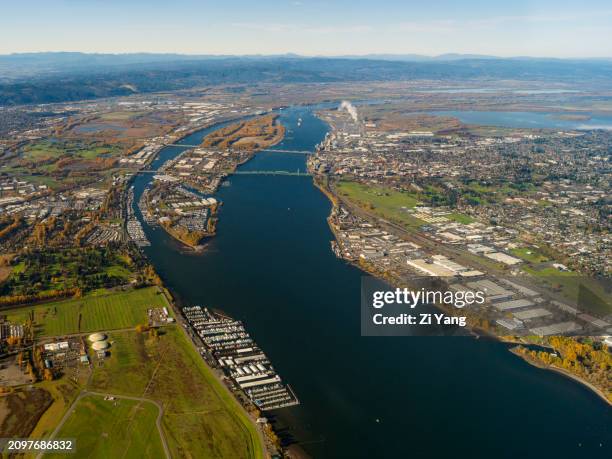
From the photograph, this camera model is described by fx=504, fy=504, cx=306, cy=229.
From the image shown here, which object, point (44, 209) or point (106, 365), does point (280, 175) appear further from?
point (106, 365)

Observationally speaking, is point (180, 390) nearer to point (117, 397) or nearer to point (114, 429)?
point (117, 397)

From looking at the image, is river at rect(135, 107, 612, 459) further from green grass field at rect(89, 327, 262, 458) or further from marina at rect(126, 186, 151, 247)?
green grass field at rect(89, 327, 262, 458)

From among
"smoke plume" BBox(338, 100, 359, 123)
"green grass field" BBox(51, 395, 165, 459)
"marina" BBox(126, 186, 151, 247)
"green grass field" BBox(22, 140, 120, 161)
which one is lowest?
"green grass field" BBox(51, 395, 165, 459)

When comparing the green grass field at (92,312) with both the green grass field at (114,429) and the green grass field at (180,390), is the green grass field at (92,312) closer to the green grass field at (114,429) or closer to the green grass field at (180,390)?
the green grass field at (180,390)

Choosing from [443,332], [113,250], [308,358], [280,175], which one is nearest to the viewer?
[308,358]

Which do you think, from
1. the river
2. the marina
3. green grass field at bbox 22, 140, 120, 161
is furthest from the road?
green grass field at bbox 22, 140, 120, 161

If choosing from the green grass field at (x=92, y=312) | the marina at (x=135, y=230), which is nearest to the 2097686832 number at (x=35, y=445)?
the green grass field at (x=92, y=312)

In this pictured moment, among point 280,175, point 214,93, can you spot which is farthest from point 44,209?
point 214,93
